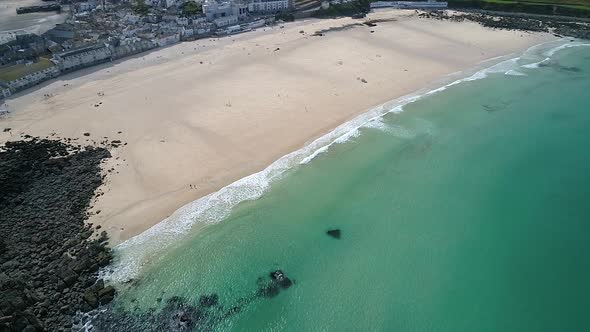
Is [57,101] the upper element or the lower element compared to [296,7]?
lower

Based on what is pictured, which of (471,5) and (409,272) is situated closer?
(409,272)

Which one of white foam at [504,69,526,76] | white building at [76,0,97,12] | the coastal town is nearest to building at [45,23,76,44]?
the coastal town

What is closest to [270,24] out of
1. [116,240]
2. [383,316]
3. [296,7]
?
[296,7]

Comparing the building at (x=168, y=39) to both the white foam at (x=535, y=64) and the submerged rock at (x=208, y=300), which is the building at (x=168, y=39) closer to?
the submerged rock at (x=208, y=300)

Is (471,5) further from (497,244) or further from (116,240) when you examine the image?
(116,240)

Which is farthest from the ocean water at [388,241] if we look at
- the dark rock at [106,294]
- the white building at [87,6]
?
the white building at [87,6]

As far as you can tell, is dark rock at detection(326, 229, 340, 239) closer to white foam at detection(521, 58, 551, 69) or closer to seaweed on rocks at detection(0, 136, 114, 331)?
seaweed on rocks at detection(0, 136, 114, 331)
